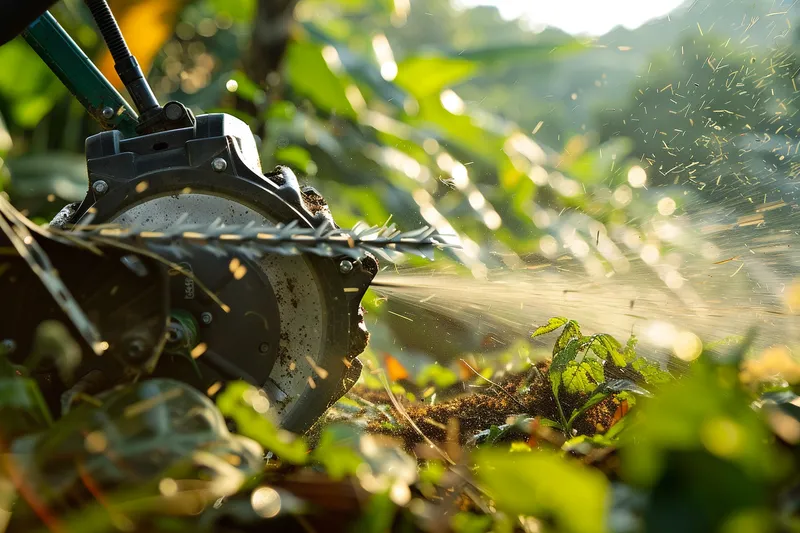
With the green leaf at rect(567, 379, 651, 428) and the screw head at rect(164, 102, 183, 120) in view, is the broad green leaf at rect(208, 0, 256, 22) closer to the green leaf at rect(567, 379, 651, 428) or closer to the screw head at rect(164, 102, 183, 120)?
the screw head at rect(164, 102, 183, 120)

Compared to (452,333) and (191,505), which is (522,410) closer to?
(191,505)

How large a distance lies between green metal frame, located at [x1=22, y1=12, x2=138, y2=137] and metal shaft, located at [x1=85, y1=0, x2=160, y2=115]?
0.19 feet

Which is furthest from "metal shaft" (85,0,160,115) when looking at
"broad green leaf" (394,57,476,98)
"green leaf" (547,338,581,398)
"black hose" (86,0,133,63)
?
"broad green leaf" (394,57,476,98)

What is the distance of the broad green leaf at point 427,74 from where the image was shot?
3252mm

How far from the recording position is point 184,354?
96 centimetres

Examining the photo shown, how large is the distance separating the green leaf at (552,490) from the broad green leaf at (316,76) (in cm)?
264

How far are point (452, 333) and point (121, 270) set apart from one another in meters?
2.09

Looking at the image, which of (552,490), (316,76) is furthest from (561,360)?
(316,76)

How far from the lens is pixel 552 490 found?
0.38 meters

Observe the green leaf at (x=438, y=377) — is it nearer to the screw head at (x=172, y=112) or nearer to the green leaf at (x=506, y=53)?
the screw head at (x=172, y=112)

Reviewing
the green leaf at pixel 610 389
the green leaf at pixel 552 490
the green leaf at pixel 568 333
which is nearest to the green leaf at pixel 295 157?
the green leaf at pixel 568 333

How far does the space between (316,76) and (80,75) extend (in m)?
1.64

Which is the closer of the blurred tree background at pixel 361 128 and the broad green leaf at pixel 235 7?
the blurred tree background at pixel 361 128

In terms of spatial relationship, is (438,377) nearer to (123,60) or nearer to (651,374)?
(651,374)
